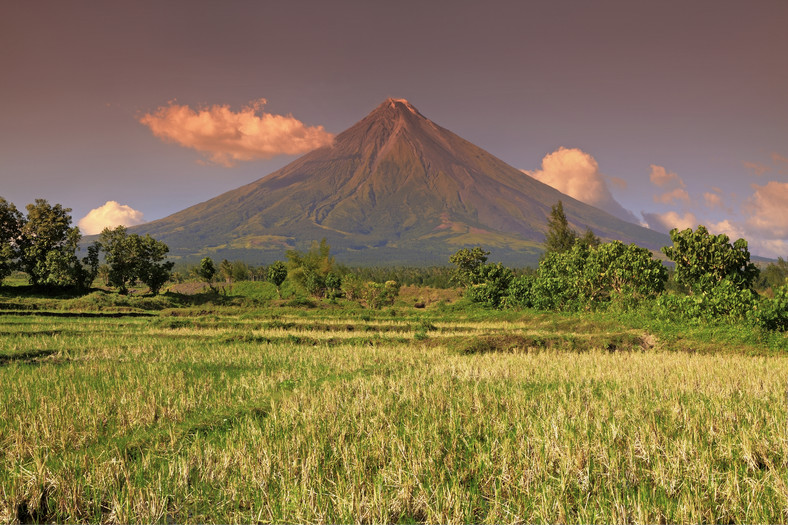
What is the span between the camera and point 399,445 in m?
5.83

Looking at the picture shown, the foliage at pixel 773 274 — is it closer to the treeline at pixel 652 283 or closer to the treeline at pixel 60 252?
the treeline at pixel 652 283

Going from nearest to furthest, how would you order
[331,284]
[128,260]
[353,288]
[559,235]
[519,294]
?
[519,294], [128,260], [353,288], [559,235], [331,284]

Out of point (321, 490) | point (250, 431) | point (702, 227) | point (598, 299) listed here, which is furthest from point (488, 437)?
point (598, 299)

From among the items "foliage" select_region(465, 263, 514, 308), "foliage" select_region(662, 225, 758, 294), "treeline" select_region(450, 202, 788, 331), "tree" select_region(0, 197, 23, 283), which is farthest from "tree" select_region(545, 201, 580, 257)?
"tree" select_region(0, 197, 23, 283)

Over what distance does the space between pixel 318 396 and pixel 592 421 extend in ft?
19.2

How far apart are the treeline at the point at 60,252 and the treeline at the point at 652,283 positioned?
51388mm

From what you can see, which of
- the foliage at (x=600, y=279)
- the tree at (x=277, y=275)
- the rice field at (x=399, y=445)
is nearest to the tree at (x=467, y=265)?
the foliage at (x=600, y=279)

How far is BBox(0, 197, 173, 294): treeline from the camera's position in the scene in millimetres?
57062

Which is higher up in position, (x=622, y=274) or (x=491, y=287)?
(x=622, y=274)

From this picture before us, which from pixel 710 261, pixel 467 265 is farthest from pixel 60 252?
pixel 710 261

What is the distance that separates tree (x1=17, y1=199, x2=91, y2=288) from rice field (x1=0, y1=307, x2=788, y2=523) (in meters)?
56.0

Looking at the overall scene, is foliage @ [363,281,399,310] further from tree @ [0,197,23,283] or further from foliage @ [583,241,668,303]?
tree @ [0,197,23,283]

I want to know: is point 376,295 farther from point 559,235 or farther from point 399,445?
point 399,445

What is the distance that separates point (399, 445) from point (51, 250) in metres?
74.0
